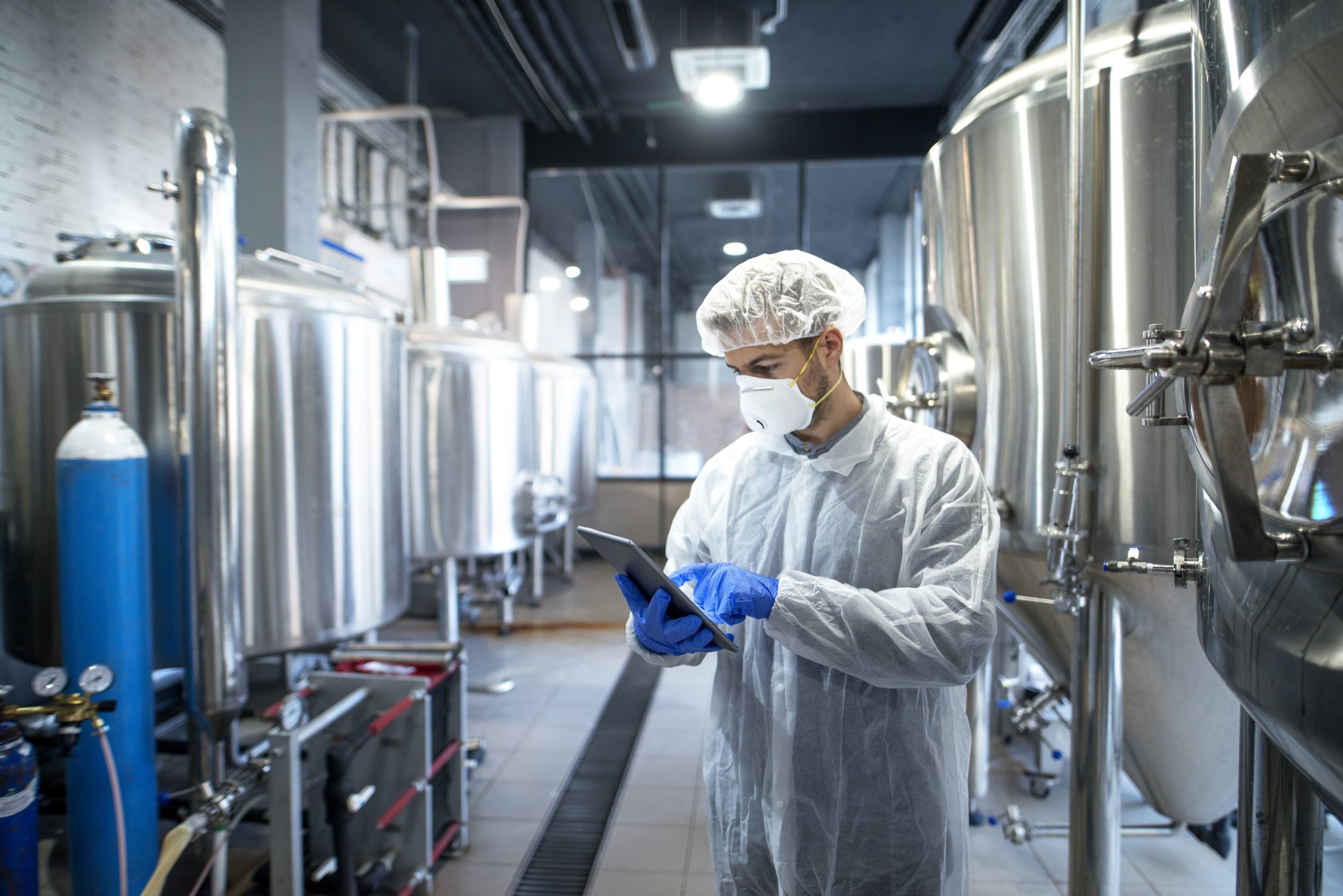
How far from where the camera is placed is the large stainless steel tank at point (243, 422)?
170cm

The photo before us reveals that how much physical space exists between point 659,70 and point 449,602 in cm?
374

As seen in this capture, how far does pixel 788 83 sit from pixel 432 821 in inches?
196

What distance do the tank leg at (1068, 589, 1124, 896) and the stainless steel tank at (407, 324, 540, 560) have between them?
2465 millimetres

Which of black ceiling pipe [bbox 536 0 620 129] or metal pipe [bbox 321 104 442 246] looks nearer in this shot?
metal pipe [bbox 321 104 442 246]

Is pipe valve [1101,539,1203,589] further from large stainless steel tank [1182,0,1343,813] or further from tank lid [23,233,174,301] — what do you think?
tank lid [23,233,174,301]

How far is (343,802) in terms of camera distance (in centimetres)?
164

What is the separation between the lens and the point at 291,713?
1.58 m

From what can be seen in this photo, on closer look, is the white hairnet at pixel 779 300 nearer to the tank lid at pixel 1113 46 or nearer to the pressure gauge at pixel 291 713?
the tank lid at pixel 1113 46

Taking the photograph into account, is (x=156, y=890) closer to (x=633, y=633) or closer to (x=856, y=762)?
(x=633, y=633)

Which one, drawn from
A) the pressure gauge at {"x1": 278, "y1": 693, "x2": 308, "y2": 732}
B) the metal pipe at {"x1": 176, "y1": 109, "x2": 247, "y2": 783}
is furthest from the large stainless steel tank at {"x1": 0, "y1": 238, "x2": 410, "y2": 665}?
the pressure gauge at {"x1": 278, "y1": 693, "x2": 308, "y2": 732}

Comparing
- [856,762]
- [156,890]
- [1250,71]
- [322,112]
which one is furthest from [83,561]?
[322,112]

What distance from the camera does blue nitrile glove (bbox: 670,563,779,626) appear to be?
1019 mm

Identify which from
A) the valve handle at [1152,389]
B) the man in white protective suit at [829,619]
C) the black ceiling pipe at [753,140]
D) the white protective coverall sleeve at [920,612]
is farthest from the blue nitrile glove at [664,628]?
the black ceiling pipe at [753,140]

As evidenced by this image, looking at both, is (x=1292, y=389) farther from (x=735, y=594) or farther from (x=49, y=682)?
(x=49, y=682)
